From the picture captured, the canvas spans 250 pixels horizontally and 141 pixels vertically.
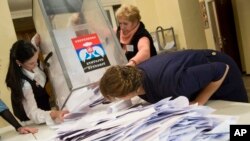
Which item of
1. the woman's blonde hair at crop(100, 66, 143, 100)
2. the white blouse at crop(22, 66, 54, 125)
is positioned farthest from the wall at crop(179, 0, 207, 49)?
the woman's blonde hair at crop(100, 66, 143, 100)

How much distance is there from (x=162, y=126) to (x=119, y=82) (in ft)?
0.79

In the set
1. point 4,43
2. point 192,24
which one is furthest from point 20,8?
point 4,43

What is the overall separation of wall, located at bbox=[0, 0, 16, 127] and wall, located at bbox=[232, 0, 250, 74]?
178 inches

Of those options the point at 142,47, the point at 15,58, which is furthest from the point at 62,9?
the point at 142,47

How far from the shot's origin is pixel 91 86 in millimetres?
1250

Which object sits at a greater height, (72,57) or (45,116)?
(72,57)

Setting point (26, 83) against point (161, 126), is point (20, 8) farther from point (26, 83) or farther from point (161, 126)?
point (161, 126)

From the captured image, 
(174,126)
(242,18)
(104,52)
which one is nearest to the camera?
(174,126)

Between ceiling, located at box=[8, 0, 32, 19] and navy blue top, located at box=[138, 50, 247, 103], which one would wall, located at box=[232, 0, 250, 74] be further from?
navy blue top, located at box=[138, 50, 247, 103]

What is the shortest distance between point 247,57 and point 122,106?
501cm

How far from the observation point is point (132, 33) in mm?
1704

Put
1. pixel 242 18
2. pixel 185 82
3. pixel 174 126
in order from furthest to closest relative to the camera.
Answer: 1. pixel 242 18
2. pixel 185 82
3. pixel 174 126

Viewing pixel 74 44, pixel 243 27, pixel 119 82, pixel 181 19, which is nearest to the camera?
pixel 119 82

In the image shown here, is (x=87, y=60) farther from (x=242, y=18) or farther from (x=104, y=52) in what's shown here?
(x=242, y=18)
